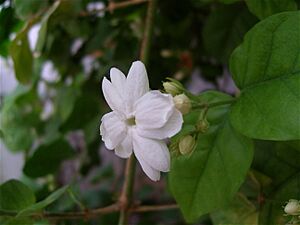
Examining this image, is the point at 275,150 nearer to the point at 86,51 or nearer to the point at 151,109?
the point at 151,109

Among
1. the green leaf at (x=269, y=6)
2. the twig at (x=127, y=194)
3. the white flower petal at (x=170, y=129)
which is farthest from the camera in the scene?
the twig at (x=127, y=194)

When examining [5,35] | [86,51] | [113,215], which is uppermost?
[5,35]

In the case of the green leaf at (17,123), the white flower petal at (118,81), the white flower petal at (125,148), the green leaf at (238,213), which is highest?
the white flower petal at (118,81)

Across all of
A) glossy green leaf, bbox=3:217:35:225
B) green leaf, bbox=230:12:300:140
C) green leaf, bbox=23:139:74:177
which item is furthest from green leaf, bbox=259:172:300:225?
green leaf, bbox=23:139:74:177

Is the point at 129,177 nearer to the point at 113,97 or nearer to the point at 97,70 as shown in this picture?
the point at 113,97

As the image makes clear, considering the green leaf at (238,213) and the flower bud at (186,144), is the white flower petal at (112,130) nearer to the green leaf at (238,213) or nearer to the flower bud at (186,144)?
the flower bud at (186,144)

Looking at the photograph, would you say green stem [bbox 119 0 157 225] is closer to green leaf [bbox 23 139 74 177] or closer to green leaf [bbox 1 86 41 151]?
green leaf [bbox 23 139 74 177]

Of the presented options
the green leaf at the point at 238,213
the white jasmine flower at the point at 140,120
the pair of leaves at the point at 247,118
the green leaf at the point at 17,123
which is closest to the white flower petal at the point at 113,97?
the white jasmine flower at the point at 140,120

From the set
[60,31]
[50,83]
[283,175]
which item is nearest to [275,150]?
[283,175]
